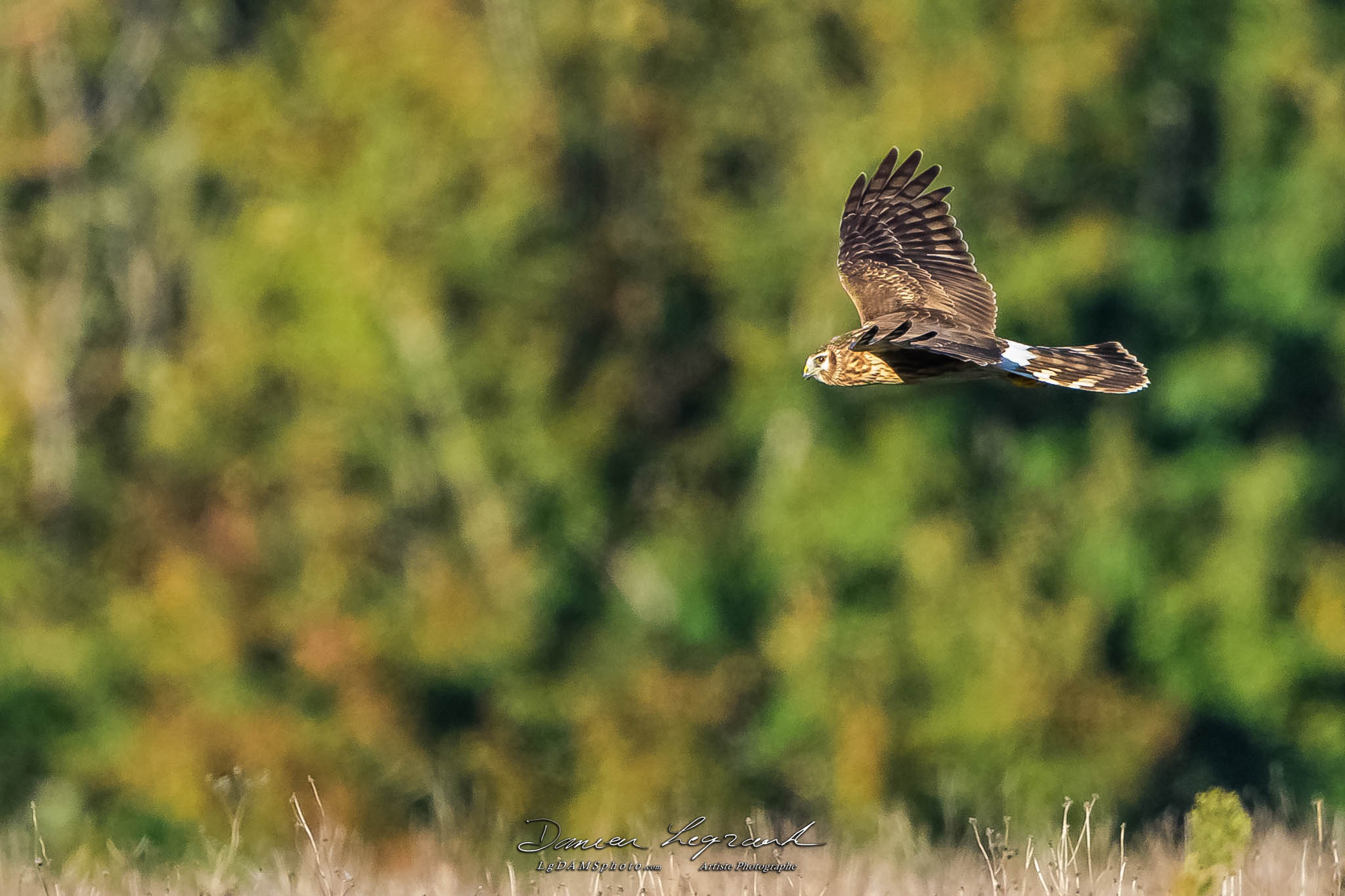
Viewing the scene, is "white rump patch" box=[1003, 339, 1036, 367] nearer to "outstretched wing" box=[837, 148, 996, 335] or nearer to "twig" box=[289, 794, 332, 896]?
"outstretched wing" box=[837, 148, 996, 335]

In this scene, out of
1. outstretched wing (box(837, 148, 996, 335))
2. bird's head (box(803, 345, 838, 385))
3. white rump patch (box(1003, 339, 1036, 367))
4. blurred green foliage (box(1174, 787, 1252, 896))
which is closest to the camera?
blurred green foliage (box(1174, 787, 1252, 896))

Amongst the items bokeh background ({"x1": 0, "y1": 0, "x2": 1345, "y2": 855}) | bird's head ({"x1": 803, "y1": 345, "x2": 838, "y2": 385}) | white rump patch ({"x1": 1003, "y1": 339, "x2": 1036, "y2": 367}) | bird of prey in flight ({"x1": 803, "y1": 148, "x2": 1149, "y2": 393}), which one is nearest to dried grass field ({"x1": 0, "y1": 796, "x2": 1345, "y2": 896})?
bird of prey in flight ({"x1": 803, "y1": 148, "x2": 1149, "y2": 393})

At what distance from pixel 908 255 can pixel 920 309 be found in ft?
1.98

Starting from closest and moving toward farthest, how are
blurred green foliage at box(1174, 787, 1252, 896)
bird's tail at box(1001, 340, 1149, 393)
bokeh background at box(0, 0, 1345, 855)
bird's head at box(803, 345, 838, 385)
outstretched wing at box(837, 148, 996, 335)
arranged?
blurred green foliage at box(1174, 787, 1252, 896) < bird's tail at box(1001, 340, 1149, 393) < bird's head at box(803, 345, 838, 385) < outstretched wing at box(837, 148, 996, 335) < bokeh background at box(0, 0, 1345, 855)

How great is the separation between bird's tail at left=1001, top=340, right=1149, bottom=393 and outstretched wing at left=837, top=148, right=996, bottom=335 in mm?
391

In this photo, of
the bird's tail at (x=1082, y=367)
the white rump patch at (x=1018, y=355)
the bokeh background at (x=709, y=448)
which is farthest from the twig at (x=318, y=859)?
the bokeh background at (x=709, y=448)

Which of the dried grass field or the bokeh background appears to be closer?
the dried grass field

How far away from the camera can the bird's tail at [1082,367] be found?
290 inches

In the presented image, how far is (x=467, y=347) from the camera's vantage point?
1881 cm

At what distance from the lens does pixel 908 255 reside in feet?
29.5

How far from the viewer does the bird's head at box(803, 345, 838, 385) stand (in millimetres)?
8164

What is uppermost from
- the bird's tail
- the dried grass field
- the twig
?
the bird's tail

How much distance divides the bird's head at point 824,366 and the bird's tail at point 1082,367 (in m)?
0.69

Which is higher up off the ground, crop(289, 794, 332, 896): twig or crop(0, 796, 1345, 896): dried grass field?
crop(289, 794, 332, 896): twig
